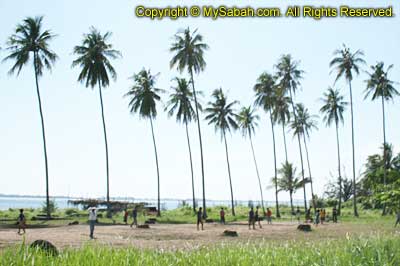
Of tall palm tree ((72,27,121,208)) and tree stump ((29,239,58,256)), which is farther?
tall palm tree ((72,27,121,208))

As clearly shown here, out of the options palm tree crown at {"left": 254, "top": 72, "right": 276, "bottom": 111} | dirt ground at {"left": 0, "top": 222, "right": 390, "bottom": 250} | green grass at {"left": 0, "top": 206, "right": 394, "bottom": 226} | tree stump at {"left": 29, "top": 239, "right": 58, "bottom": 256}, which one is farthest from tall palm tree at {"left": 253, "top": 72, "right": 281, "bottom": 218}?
tree stump at {"left": 29, "top": 239, "right": 58, "bottom": 256}

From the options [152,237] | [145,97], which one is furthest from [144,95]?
[152,237]

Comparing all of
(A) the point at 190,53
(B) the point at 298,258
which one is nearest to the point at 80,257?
(B) the point at 298,258

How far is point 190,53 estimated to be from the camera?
50.6 m

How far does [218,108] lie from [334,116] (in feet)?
57.3

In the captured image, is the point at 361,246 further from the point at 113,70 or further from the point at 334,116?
the point at 334,116

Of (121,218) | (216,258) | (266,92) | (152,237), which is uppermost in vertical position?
(266,92)

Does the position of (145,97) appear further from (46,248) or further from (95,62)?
(46,248)

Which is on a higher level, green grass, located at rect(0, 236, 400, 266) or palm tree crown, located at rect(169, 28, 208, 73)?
palm tree crown, located at rect(169, 28, 208, 73)

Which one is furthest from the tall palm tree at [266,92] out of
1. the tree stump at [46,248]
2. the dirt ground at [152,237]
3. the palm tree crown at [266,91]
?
the tree stump at [46,248]

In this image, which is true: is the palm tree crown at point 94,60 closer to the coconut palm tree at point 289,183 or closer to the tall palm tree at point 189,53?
the tall palm tree at point 189,53

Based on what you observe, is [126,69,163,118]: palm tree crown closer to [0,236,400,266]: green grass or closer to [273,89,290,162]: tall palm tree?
[273,89,290,162]: tall palm tree

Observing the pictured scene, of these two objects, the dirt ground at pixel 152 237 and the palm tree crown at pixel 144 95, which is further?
the palm tree crown at pixel 144 95

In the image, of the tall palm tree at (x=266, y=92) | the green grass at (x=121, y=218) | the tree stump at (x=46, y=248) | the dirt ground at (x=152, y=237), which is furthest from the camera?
the tall palm tree at (x=266, y=92)
